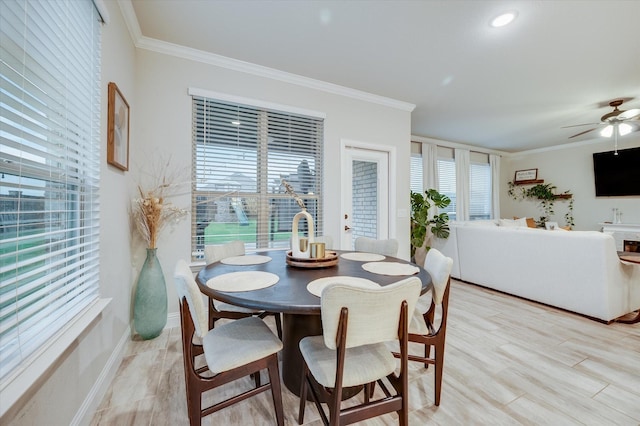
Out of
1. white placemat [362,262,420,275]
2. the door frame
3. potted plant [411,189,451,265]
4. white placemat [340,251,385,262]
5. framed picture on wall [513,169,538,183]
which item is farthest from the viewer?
framed picture on wall [513,169,538,183]

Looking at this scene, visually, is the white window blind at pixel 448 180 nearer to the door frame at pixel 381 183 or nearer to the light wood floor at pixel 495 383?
the door frame at pixel 381 183

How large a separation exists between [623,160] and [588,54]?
4.41m

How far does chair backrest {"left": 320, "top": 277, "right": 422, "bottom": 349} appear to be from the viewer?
988 millimetres

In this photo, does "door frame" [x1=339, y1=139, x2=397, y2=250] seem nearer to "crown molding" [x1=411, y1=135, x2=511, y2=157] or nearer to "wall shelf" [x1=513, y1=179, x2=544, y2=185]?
"crown molding" [x1=411, y1=135, x2=511, y2=157]

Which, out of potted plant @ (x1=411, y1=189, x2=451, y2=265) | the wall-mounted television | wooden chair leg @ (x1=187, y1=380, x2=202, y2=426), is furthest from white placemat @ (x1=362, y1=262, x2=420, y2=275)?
the wall-mounted television

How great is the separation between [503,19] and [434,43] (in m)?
0.54

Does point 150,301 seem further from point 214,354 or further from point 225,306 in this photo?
point 214,354

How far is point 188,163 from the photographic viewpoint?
8.62 feet

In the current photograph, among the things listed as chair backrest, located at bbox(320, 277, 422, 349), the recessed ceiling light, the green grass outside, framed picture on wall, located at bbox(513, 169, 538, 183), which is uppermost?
the recessed ceiling light

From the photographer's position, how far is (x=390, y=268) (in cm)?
168

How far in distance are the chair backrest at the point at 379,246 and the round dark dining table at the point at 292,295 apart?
0.52 m

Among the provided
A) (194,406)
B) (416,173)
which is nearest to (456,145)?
(416,173)

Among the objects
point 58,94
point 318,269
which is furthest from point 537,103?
point 58,94

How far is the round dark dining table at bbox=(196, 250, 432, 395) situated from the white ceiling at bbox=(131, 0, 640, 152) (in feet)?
6.41
